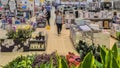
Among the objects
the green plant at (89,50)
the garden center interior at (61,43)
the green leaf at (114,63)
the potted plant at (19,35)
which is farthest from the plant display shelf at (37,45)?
the green leaf at (114,63)

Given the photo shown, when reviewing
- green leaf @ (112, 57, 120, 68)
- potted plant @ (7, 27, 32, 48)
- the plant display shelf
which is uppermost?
green leaf @ (112, 57, 120, 68)

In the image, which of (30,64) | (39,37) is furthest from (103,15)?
(30,64)

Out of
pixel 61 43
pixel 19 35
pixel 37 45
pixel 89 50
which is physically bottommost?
pixel 61 43

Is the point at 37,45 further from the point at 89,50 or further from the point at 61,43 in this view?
the point at 89,50

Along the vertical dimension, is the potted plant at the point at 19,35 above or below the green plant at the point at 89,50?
below

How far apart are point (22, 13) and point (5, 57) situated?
1131 cm

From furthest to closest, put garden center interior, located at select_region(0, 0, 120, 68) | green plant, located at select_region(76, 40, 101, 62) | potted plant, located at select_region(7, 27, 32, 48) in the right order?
potted plant, located at select_region(7, 27, 32, 48) → green plant, located at select_region(76, 40, 101, 62) → garden center interior, located at select_region(0, 0, 120, 68)

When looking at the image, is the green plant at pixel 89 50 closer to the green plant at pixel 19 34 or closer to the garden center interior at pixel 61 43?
the garden center interior at pixel 61 43

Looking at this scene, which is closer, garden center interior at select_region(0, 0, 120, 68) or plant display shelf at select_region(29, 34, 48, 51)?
garden center interior at select_region(0, 0, 120, 68)

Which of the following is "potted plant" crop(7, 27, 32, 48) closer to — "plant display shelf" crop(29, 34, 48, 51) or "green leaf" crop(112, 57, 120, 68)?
"plant display shelf" crop(29, 34, 48, 51)

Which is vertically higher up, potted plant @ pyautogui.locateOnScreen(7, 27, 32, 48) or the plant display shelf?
potted plant @ pyautogui.locateOnScreen(7, 27, 32, 48)

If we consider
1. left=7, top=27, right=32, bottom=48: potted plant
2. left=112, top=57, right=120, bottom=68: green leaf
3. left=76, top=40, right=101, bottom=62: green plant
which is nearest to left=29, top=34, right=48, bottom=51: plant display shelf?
left=7, top=27, right=32, bottom=48: potted plant

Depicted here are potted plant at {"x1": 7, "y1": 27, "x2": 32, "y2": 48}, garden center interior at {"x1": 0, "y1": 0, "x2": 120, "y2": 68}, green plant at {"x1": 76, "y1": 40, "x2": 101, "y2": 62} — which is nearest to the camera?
garden center interior at {"x1": 0, "y1": 0, "x2": 120, "y2": 68}

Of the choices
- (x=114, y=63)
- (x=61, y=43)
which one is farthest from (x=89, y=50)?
(x=61, y=43)
